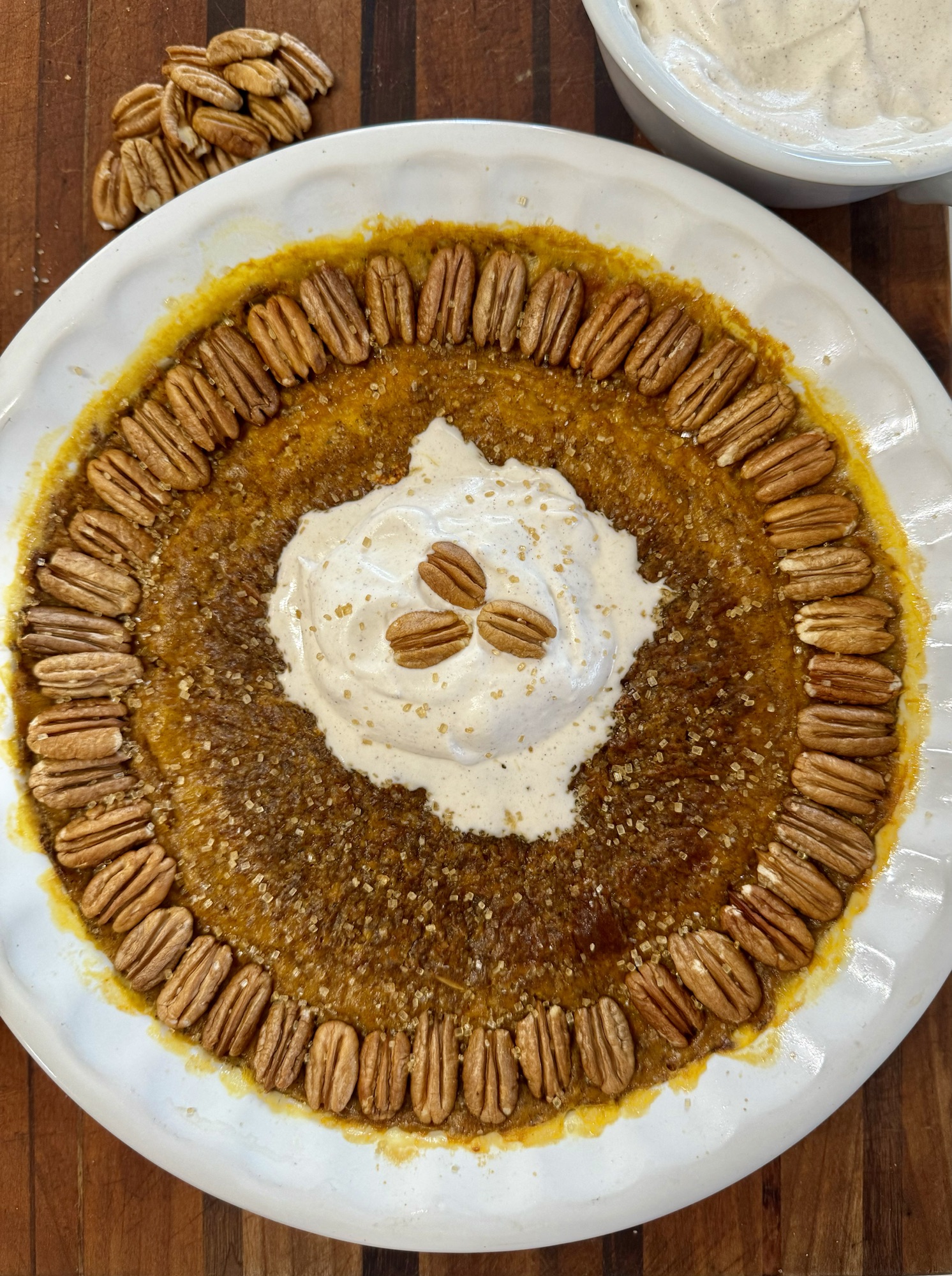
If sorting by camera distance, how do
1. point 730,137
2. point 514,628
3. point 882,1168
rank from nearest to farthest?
1. point 730,137
2. point 514,628
3. point 882,1168

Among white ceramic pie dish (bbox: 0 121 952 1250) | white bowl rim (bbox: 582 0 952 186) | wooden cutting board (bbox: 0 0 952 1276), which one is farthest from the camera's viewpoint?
wooden cutting board (bbox: 0 0 952 1276)

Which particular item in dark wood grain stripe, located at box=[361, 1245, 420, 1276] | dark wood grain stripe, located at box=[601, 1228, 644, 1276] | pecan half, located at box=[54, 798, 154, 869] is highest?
pecan half, located at box=[54, 798, 154, 869]

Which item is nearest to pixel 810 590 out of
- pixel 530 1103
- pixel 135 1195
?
pixel 530 1103

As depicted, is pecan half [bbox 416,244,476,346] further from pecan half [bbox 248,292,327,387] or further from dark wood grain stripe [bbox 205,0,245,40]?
dark wood grain stripe [bbox 205,0,245,40]

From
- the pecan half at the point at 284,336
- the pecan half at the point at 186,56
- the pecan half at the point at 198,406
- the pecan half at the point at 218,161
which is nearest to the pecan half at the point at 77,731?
the pecan half at the point at 198,406

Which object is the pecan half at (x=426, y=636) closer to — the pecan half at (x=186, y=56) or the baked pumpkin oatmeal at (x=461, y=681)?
the baked pumpkin oatmeal at (x=461, y=681)

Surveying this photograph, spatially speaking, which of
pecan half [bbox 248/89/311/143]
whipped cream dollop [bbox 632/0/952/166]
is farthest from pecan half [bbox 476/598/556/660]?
pecan half [bbox 248/89/311/143]

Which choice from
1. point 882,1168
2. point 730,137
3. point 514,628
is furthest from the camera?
point 882,1168

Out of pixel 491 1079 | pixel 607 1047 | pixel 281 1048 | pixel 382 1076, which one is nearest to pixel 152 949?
pixel 281 1048

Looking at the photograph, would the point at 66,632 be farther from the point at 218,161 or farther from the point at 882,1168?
the point at 882,1168
